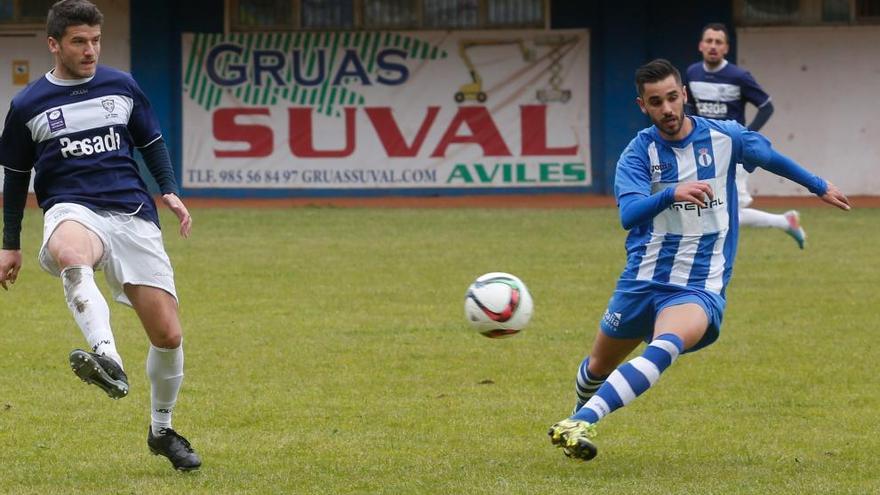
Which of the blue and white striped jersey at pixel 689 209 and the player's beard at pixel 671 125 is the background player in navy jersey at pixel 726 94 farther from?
the player's beard at pixel 671 125

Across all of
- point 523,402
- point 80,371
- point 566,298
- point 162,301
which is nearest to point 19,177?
point 162,301

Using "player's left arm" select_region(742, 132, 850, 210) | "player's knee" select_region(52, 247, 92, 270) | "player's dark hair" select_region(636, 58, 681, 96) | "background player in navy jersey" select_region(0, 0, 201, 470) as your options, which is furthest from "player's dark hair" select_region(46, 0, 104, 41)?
"player's left arm" select_region(742, 132, 850, 210)

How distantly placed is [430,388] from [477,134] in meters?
15.3

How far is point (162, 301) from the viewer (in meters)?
6.18

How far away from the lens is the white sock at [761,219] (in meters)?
15.0

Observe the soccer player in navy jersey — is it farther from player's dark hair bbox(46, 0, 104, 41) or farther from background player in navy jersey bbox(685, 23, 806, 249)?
background player in navy jersey bbox(685, 23, 806, 249)

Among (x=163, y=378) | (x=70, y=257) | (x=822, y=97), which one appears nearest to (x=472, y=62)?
(x=822, y=97)

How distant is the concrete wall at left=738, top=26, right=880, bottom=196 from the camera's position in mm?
23141

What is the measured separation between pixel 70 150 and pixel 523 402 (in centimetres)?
302

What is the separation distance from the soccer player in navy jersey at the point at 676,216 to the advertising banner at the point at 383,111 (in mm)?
16774

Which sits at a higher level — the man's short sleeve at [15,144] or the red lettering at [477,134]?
the man's short sleeve at [15,144]

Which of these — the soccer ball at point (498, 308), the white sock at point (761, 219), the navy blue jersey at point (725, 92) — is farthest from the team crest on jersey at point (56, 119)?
the white sock at point (761, 219)

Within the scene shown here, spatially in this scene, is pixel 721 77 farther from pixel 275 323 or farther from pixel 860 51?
pixel 860 51

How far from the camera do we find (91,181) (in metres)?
6.18
